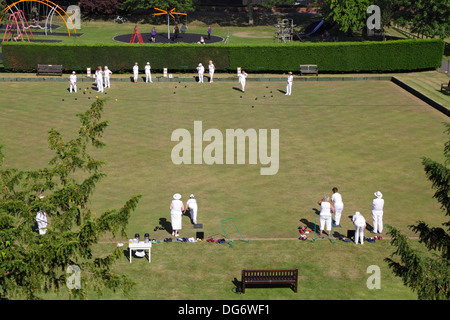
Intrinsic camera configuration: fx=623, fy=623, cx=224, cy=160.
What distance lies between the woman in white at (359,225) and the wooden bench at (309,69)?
25523mm

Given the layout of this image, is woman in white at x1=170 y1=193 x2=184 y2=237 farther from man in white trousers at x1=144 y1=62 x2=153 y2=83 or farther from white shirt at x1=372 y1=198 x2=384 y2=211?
man in white trousers at x1=144 y1=62 x2=153 y2=83

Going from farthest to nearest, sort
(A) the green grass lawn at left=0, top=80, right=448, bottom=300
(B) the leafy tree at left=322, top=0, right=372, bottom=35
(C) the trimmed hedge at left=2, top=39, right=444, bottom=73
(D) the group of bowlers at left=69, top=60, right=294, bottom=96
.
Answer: (B) the leafy tree at left=322, top=0, right=372, bottom=35
(C) the trimmed hedge at left=2, top=39, right=444, bottom=73
(D) the group of bowlers at left=69, top=60, right=294, bottom=96
(A) the green grass lawn at left=0, top=80, right=448, bottom=300

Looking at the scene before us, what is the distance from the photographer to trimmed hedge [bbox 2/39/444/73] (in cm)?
4341

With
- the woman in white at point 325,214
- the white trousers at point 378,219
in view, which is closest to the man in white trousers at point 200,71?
the woman in white at point 325,214

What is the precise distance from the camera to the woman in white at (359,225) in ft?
62.3

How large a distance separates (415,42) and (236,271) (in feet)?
105

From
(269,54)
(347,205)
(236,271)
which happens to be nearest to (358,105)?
(269,54)

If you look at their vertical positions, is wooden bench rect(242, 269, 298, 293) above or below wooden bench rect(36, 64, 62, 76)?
below

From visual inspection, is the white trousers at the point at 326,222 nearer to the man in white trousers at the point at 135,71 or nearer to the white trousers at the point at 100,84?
the white trousers at the point at 100,84

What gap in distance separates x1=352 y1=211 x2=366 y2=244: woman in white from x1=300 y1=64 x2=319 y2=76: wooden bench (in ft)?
83.7

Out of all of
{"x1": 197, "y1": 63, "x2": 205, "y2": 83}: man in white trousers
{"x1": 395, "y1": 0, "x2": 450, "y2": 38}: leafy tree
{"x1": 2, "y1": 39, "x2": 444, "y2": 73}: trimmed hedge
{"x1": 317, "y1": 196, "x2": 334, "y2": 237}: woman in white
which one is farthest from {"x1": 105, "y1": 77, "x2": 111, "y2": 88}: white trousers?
{"x1": 395, "y1": 0, "x2": 450, "y2": 38}: leafy tree

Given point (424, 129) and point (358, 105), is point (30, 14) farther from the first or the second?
point (424, 129)

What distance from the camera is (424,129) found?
3148 centimetres

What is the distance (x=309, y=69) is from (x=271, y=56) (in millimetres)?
2838
